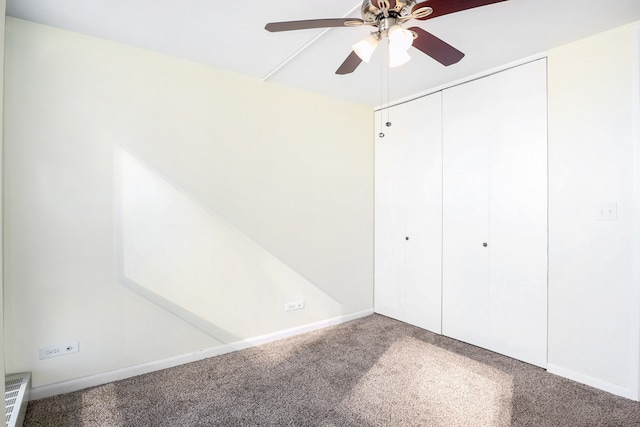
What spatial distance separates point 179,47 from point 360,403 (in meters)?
2.83

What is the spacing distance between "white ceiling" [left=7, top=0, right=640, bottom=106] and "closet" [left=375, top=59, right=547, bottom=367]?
41cm

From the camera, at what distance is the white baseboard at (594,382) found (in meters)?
2.22

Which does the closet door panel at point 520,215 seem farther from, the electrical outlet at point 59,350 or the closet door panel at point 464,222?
the electrical outlet at point 59,350

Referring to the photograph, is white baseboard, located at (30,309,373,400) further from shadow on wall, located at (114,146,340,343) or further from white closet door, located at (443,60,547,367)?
white closet door, located at (443,60,547,367)

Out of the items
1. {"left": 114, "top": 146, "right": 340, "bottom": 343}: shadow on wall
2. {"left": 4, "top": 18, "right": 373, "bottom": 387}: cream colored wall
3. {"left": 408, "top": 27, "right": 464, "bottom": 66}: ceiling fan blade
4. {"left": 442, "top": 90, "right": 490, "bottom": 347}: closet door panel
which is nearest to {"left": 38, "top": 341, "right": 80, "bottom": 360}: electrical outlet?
{"left": 4, "top": 18, "right": 373, "bottom": 387}: cream colored wall

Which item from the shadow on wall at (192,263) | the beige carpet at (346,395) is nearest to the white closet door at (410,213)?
the beige carpet at (346,395)

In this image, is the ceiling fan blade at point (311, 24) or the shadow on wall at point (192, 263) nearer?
the ceiling fan blade at point (311, 24)

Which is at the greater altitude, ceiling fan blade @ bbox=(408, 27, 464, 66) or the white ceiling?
the white ceiling

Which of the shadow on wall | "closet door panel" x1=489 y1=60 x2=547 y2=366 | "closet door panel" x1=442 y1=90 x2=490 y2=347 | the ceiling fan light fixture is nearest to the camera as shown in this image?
the ceiling fan light fixture

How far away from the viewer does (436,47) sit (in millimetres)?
1854

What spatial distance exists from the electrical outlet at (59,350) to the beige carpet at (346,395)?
28 cm

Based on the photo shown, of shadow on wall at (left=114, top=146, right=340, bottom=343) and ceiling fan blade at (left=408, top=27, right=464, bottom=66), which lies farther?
shadow on wall at (left=114, top=146, right=340, bottom=343)

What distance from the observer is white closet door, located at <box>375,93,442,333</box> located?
132 inches

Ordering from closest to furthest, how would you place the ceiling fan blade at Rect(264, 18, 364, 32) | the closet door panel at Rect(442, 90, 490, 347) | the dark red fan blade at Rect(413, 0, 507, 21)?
the dark red fan blade at Rect(413, 0, 507, 21)
the ceiling fan blade at Rect(264, 18, 364, 32)
the closet door panel at Rect(442, 90, 490, 347)
